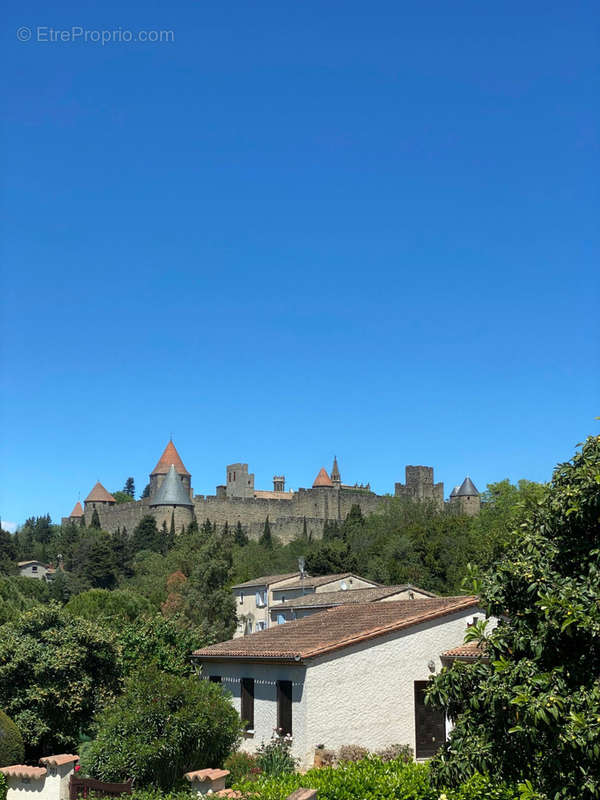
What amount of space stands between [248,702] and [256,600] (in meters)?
31.8

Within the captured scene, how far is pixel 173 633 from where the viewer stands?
27.6m

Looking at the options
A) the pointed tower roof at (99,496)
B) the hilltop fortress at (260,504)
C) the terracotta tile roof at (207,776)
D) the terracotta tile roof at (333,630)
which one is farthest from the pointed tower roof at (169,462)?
the terracotta tile roof at (207,776)

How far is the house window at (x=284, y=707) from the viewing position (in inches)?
827

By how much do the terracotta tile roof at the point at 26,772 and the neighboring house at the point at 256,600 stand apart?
3661 cm

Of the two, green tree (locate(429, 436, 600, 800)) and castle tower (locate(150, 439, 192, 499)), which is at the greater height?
castle tower (locate(150, 439, 192, 499))

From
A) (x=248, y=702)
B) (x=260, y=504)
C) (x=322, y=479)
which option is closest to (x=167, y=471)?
(x=260, y=504)

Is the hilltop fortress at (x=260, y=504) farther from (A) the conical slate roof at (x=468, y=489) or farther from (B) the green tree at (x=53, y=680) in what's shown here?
(B) the green tree at (x=53, y=680)

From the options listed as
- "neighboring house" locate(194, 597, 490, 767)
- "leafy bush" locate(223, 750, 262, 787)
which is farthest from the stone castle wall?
"leafy bush" locate(223, 750, 262, 787)

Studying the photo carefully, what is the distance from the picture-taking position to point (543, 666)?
8547mm

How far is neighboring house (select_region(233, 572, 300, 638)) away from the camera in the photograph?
52.8m

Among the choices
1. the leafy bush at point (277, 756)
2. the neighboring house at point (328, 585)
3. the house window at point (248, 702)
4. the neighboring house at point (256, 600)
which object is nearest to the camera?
the leafy bush at point (277, 756)

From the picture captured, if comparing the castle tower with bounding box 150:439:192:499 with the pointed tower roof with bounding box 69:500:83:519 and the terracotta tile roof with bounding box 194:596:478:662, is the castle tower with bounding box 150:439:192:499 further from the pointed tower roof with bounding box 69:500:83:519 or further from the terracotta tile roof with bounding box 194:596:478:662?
the terracotta tile roof with bounding box 194:596:478:662

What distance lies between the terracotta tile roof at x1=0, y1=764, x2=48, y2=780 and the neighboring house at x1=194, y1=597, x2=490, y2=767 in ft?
22.3

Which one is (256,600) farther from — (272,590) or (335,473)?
(335,473)
